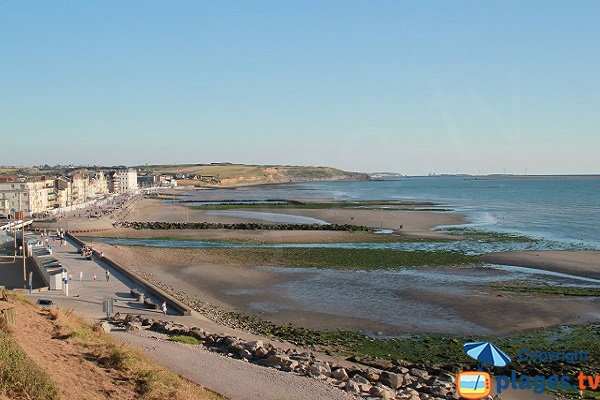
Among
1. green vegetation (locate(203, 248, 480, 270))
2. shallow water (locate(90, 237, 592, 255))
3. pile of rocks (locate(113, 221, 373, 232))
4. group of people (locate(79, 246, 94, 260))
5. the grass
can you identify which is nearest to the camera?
the grass

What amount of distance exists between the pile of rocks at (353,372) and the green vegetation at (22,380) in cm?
686

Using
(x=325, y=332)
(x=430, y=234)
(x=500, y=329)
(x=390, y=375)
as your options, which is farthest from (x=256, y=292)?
(x=430, y=234)

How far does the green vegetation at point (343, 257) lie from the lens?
38.2 metres

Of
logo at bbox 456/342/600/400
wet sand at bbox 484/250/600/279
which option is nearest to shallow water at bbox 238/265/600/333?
wet sand at bbox 484/250/600/279

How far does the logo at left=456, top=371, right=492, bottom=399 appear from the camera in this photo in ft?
39.3

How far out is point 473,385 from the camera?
486 inches

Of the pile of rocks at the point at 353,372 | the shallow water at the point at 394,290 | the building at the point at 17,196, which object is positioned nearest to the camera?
the pile of rocks at the point at 353,372

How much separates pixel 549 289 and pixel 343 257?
1507 cm

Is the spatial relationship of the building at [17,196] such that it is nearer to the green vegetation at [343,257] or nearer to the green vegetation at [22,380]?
the green vegetation at [343,257]

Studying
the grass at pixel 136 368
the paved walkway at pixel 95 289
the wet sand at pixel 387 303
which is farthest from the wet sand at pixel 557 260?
the grass at pixel 136 368

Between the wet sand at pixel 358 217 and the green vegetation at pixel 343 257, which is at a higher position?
the wet sand at pixel 358 217

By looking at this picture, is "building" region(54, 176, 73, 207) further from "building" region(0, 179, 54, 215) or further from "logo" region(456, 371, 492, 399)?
"logo" region(456, 371, 492, 399)

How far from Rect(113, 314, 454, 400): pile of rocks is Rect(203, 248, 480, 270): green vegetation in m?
19.6

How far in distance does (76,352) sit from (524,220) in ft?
219
